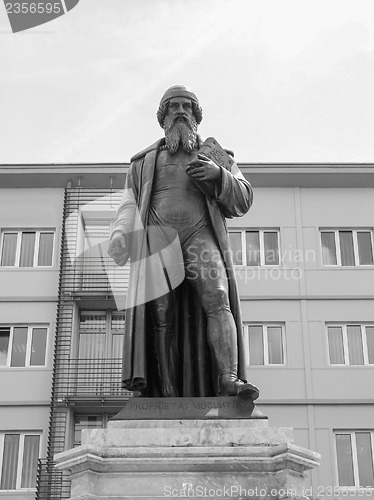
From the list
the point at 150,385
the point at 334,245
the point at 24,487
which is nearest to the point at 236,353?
the point at 150,385

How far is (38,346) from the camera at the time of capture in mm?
29828

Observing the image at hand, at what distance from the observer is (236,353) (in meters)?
7.74

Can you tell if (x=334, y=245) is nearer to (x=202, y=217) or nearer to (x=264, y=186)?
(x=264, y=186)

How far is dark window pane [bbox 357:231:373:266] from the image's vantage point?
31.3m

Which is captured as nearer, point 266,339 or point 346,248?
point 266,339

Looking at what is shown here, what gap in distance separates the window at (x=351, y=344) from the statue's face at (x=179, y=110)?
21705 mm

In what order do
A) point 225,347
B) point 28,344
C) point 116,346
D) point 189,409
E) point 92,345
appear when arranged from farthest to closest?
1. point 92,345
2. point 116,346
3. point 28,344
4. point 225,347
5. point 189,409

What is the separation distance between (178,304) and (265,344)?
21858mm

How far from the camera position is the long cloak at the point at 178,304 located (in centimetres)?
775

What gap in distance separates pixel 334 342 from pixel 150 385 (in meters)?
22.7

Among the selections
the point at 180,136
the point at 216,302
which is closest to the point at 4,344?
the point at 180,136

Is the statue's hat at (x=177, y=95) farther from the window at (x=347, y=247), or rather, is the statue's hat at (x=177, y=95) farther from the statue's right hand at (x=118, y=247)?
the window at (x=347, y=247)

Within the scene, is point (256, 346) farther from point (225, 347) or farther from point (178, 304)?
point (225, 347)

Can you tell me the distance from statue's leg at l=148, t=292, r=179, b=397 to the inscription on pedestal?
0.29 meters
